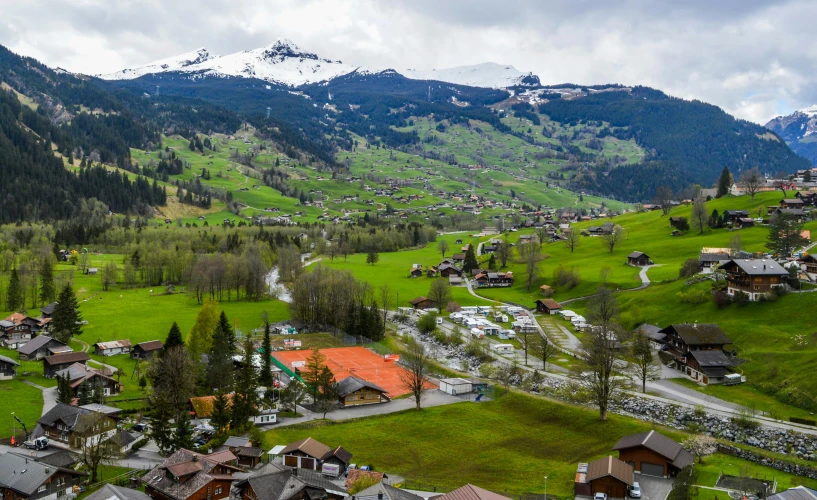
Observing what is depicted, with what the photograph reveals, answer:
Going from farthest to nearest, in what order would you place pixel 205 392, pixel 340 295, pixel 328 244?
pixel 328 244, pixel 340 295, pixel 205 392

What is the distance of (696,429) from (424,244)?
448 feet

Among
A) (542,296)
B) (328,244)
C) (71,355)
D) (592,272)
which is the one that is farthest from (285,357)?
(328,244)

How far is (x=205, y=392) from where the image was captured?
62.2 metres

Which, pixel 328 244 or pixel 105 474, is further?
pixel 328 244

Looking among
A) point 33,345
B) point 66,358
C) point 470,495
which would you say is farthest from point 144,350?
point 470,495

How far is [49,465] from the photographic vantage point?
4153cm

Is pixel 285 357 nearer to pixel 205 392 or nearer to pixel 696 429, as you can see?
pixel 205 392

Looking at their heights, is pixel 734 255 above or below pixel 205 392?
above

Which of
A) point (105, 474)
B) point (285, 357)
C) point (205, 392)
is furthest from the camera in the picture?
point (285, 357)

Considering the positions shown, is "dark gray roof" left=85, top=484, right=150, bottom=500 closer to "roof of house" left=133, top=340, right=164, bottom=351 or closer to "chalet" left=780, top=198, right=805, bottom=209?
"roof of house" left=133, top=340, right=164, bottom=351

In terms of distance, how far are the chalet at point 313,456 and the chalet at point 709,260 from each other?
5908 centimetres

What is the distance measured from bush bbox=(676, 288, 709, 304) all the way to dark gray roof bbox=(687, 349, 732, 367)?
1511 cm

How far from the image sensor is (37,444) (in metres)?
47.9

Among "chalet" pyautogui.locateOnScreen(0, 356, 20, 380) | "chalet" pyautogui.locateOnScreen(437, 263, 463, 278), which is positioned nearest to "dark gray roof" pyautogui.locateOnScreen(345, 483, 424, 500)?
"chalet" pyautogui.locateOnScreen(0, 356, 20, 380)
